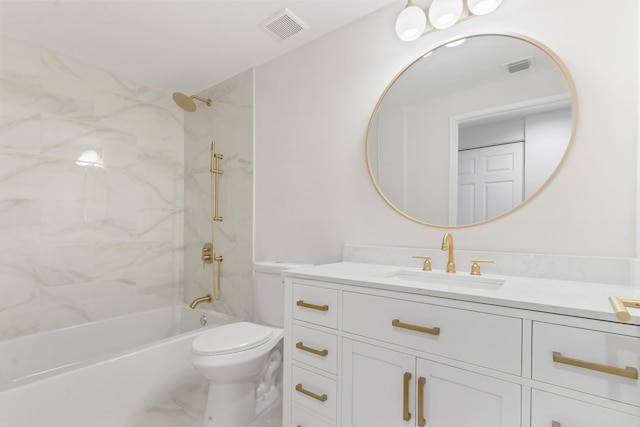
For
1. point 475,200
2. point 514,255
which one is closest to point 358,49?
point 475,200

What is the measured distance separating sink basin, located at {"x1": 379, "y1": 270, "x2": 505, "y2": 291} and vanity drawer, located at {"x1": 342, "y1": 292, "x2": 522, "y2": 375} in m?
0.21

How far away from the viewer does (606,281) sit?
1.15 m

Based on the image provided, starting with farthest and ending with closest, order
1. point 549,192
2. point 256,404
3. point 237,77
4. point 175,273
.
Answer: point 175,273 < point 237,77 < point 256,404 < point 549,192

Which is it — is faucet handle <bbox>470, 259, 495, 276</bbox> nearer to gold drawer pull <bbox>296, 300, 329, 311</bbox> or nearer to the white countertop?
the white countertop

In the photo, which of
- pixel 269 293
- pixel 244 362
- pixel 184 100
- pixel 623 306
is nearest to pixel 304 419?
pixel 244 362

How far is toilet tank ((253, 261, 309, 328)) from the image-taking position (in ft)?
6.39

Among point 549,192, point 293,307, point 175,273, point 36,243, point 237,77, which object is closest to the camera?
point 549,192

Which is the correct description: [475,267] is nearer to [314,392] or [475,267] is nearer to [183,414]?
[314,392]

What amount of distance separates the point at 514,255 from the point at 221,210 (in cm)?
207

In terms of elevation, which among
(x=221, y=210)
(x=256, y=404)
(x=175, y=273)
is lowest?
(x=256, y=404)

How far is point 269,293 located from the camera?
200 centimetres

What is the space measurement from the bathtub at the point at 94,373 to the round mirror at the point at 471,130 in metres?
1.62

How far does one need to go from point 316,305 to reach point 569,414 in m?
0.83

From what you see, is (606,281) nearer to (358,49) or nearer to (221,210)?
(358,49)
